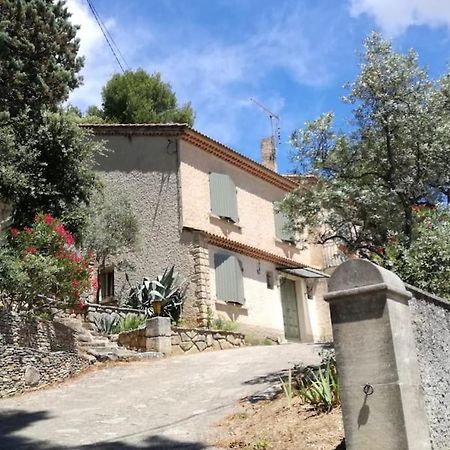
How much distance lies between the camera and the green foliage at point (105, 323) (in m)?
17.0

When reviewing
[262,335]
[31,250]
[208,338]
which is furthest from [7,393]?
[262,335]

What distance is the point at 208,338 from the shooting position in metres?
17.4

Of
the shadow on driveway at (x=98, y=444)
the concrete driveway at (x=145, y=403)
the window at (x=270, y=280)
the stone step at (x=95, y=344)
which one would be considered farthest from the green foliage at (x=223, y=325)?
the shadow on driveway at (x=98, y=444)

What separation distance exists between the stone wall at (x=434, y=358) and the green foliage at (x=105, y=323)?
40.5 ft

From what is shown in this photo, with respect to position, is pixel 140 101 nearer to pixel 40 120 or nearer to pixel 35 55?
pixel 40 120

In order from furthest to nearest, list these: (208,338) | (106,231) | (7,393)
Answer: (106,231) → (208,338) → (7,393)

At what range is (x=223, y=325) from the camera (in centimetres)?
1888

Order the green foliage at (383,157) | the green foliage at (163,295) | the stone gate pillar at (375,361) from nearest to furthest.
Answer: the stone gate pillar at (375,361) → the green foliage at (383,157) → the green foliage at (163,295)

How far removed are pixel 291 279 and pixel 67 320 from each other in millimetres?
10402

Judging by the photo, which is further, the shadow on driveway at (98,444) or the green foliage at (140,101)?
the green foliage at (140,101)

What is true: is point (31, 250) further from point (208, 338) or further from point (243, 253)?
point (243, 253)

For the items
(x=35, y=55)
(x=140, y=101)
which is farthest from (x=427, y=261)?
(x=140, y=101)

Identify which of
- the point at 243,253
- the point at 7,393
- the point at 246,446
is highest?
the point at 243,253

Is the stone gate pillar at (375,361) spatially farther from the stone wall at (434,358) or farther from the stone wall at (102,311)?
the stone wall at (102,311)
